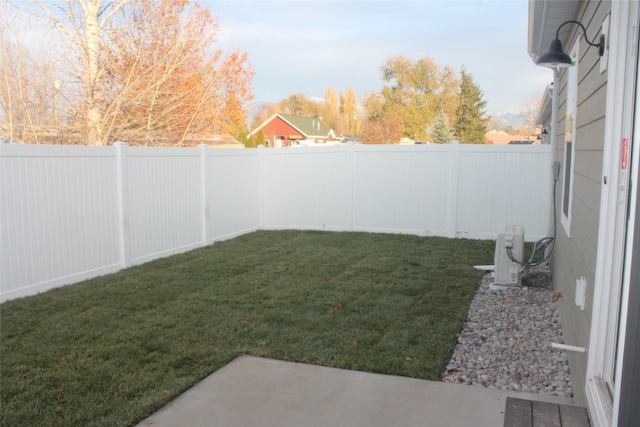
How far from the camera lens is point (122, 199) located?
24.0 ft

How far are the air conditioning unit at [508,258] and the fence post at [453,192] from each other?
12.1 ft

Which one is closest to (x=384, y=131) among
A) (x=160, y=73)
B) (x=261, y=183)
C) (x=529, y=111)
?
(x=529, y=111)

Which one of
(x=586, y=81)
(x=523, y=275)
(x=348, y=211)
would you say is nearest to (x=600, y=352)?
(x=586, y=81)

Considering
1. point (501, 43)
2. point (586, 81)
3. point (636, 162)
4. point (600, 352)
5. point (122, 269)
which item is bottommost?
point (122, 269)

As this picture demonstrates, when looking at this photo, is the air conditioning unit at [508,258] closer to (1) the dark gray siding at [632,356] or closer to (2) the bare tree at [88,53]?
(1) the dark gray siding at [632,356]

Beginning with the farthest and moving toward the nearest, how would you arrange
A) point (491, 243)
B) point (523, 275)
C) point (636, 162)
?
point (491, 243) < point (523, 275) < point (636, 162)

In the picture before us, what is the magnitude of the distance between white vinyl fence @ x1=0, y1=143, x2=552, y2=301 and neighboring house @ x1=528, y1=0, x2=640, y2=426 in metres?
4.98

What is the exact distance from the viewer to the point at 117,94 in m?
11.6

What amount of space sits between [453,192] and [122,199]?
19.9ft

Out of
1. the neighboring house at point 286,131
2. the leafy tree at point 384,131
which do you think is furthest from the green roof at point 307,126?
the leafy tree at point 384,131

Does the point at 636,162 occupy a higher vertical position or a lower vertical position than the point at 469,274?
higher

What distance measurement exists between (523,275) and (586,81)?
11.0ft

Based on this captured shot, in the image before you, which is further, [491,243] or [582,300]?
[491,243]

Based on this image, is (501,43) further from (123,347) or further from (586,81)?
(123,347)
